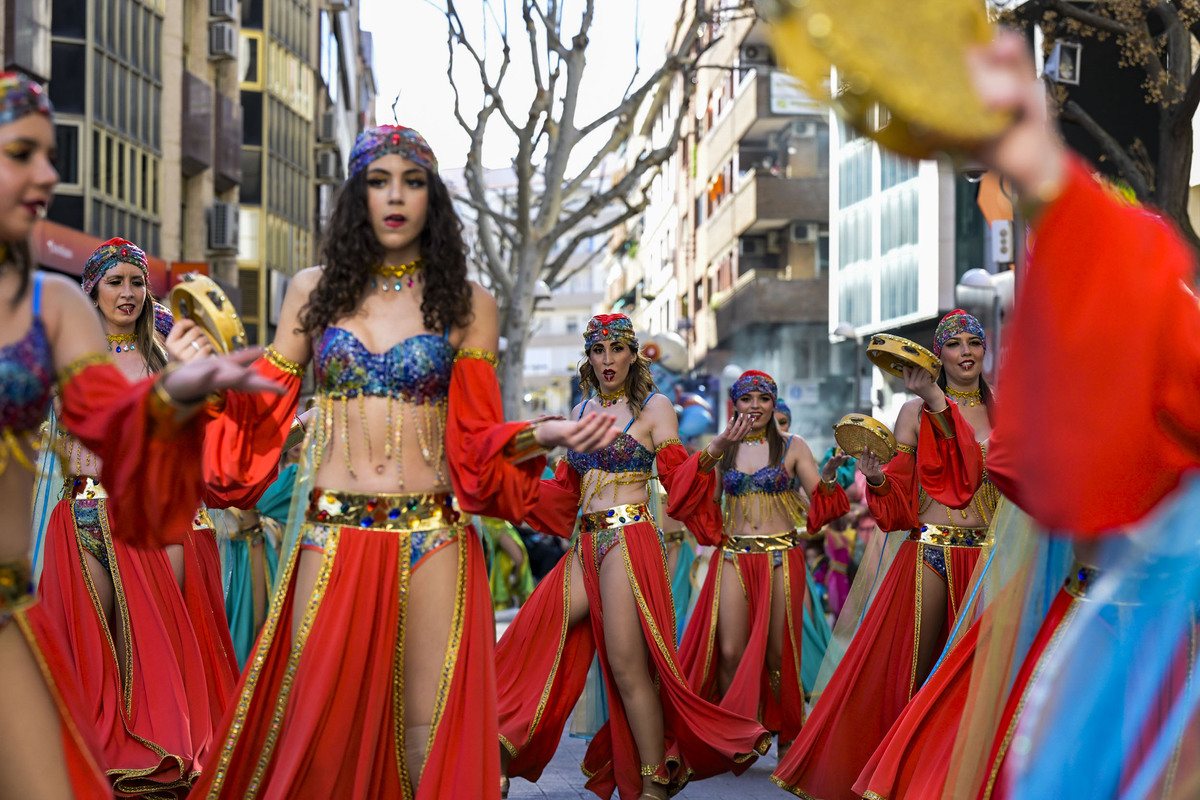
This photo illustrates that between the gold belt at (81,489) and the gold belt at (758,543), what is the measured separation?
13.3ft

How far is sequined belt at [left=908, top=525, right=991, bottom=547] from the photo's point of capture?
23.6ft

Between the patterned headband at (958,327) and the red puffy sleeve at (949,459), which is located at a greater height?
the patterned headband at (958,327)

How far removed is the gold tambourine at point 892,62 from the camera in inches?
101

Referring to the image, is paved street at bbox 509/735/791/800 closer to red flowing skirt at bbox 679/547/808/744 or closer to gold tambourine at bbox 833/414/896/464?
red flowing skirt at bbox 679/547/808/744

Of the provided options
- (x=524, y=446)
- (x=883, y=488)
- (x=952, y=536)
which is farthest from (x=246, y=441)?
(x=952, y=536)

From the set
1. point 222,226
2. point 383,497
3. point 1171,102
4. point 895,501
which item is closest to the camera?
point 383,497

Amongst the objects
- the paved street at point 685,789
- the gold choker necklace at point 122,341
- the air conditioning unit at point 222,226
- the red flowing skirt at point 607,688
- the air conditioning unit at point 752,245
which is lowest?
the paved street at point 685,789

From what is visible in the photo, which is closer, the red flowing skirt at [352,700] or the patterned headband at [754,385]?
the red flowing skirt at [352,700]

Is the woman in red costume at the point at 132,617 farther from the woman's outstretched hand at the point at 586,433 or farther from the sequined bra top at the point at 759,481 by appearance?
the sequined bra top at the point at 759,481

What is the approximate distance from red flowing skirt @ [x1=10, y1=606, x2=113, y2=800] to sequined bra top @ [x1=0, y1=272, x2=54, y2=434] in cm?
43

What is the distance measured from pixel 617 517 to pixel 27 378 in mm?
4443

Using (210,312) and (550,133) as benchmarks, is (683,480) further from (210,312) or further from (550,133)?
(550,133)

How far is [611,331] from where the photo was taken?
7.84 meters

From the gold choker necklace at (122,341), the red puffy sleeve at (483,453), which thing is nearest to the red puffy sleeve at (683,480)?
the gold choker necklace at (122,341)
